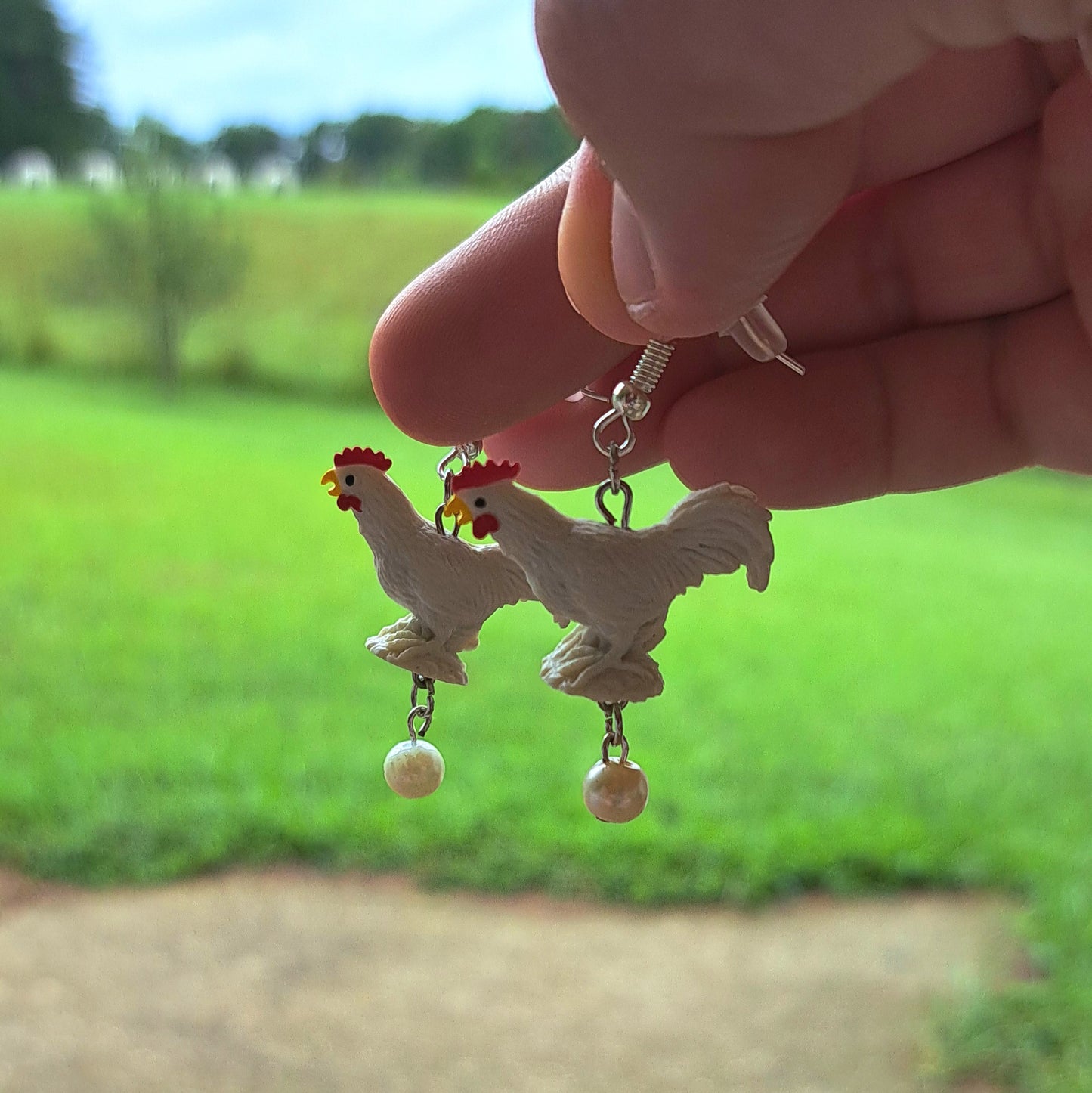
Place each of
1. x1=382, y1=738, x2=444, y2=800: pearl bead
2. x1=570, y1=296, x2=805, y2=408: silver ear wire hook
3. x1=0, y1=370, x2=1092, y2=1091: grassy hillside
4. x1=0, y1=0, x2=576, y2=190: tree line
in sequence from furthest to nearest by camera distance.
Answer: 1. x1=0, y1=0, x2=576, y2=190: tree line
2. x1=0, y1=370, x2=1092, y2=1091: grassy hillside
3. x1=382, y1=738, x2=444, y2=800: pearl bead
4. x1=570, y1=296, x2=805, y2=408: silver ear wire hook

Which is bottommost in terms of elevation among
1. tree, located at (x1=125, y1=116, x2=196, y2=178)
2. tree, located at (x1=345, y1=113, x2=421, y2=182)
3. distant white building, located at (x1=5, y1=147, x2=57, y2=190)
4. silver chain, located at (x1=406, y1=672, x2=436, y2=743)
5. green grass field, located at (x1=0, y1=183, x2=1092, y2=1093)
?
silver chain, located at (x1=406, y1=672, x2=436, y2=743)

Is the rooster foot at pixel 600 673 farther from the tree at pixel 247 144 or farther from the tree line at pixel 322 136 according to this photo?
the tree at pixel 247 144

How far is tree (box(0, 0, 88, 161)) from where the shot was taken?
6.07 ft

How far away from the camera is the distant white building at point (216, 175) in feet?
7.09

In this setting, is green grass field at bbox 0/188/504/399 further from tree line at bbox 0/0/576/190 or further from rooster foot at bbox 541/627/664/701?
rooster foot at bbox 541/627/664/701

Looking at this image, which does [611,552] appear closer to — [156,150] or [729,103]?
[729,103]

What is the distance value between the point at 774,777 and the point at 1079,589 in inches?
34.8

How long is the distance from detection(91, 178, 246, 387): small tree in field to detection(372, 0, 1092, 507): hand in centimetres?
187

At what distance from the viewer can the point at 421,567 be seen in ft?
1.84

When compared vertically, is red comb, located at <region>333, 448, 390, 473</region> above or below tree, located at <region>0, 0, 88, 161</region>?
below

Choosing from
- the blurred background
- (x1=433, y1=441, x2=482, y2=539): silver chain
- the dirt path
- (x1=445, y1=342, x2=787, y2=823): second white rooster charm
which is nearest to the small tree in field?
the blurred background

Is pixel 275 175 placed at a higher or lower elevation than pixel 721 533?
higher

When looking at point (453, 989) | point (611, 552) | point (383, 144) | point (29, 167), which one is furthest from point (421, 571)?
point (29, 167)

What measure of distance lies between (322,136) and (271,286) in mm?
484
